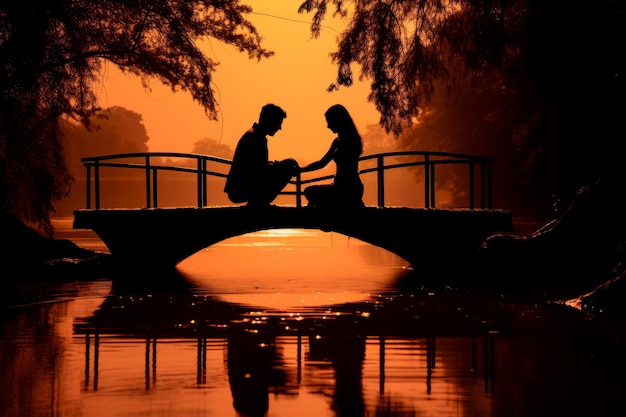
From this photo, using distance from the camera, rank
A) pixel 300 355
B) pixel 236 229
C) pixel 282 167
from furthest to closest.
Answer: pixel 236 229 < pixel 282 167 < pixel 300 355

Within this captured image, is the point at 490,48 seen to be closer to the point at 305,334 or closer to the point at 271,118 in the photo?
the point at 271,118

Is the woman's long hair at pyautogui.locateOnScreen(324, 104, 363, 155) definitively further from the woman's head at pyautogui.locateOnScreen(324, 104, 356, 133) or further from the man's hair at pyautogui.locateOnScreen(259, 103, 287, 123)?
the man's hair at pyautogui.locateOnScreen(259, 103, 287, 123)

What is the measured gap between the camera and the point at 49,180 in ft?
75.3

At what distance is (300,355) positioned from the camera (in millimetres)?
10312

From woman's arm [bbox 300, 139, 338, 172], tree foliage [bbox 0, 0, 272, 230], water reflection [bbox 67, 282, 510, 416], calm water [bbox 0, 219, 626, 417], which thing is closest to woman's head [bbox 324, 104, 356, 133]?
woman's arm [bbox 300, 139, 338, 172]

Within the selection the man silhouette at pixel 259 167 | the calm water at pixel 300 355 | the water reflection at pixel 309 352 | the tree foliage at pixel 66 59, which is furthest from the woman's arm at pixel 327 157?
the tree foliage at pixel 66 59

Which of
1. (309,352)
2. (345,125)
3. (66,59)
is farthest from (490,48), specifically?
(309,352)

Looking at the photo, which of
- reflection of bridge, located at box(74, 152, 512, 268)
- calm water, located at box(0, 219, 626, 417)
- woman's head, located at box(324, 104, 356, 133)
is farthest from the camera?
reflection of bridge, located at box(74, 152, 512, 268)

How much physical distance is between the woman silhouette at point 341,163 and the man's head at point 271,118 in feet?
2.27

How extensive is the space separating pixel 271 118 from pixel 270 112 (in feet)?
0.34

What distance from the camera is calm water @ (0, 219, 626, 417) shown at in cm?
802

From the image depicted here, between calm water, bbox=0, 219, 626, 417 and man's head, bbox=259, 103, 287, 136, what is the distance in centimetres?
241

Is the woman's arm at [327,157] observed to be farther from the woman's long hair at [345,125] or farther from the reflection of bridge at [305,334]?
the reflection of bridge at [305,334]

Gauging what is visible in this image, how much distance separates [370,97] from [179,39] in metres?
3.97
